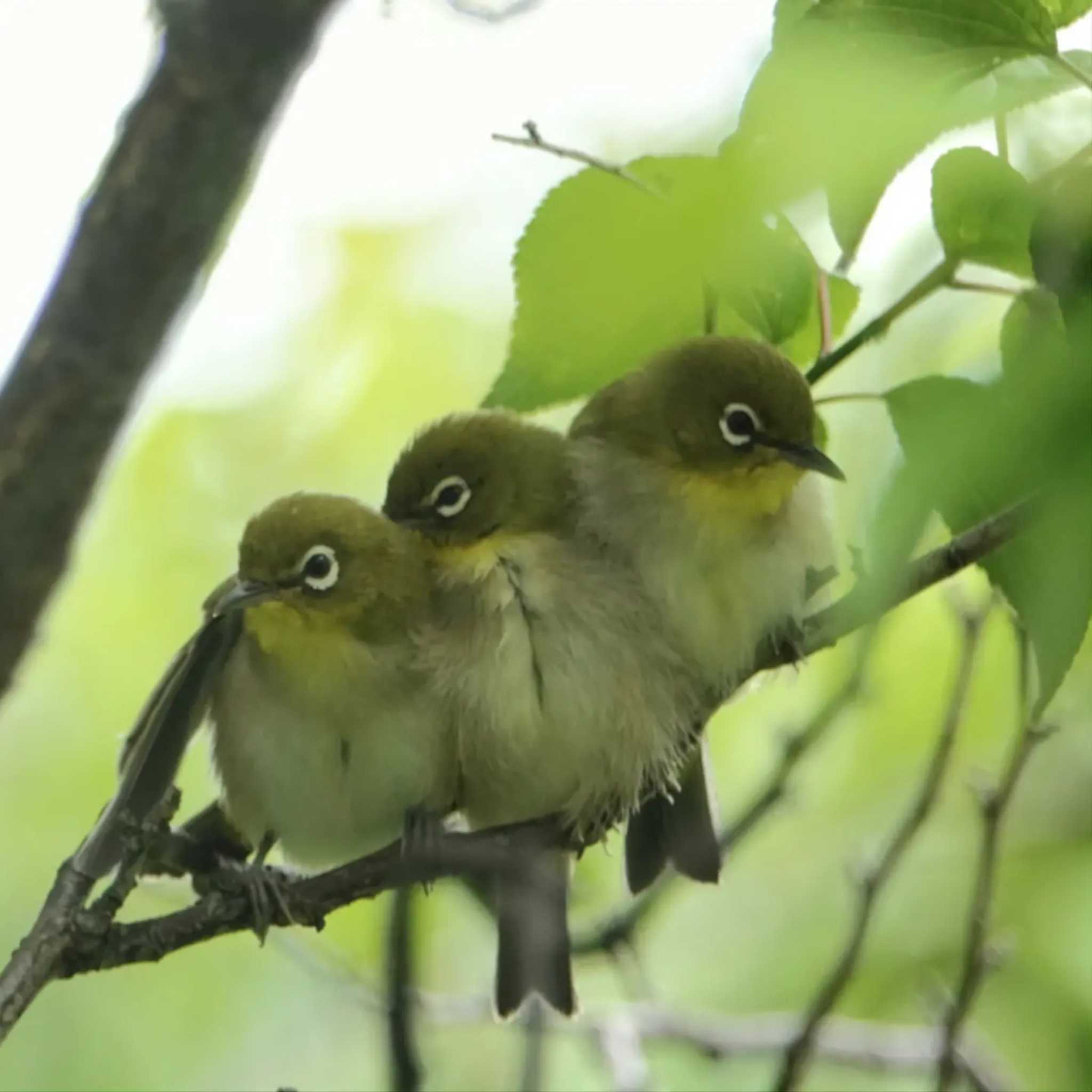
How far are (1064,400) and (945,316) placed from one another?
0.96 m

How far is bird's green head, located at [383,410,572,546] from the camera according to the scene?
2.25 m

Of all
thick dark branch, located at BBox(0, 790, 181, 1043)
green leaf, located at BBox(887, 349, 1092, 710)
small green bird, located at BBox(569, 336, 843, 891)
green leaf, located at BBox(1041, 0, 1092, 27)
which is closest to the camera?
green leaf, located at BBox(887, 349, 1092, 710)

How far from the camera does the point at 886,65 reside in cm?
89

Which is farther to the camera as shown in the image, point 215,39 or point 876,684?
point 876,684

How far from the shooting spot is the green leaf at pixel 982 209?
115cm

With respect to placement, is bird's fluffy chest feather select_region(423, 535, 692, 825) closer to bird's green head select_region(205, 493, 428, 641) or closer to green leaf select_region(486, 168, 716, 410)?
bird's green head select_region(205, 493, 428, 641)

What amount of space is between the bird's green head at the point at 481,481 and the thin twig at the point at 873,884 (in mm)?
597

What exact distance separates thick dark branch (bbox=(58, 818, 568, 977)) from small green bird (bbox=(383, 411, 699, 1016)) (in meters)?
0.18

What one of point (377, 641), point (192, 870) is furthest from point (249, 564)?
point (192, 870)

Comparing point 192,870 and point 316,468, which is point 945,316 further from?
point 316,468

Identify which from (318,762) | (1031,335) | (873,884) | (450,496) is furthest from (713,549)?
(1031,335)

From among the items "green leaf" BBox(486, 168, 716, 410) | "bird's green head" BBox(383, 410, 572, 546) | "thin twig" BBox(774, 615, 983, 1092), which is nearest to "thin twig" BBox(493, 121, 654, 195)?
"green leaf" BBox(486, 168, 716, 410)

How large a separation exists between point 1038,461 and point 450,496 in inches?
62.9

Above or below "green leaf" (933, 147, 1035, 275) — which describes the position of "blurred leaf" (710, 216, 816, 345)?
below
